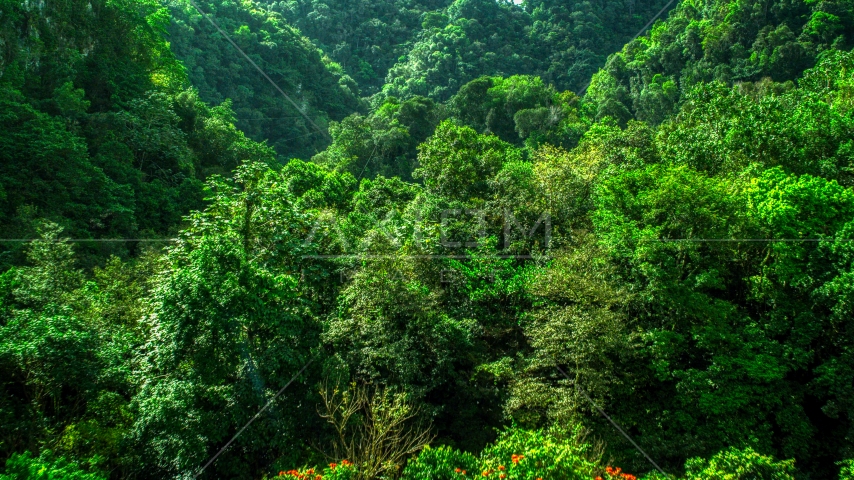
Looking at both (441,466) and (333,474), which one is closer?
(333,474)

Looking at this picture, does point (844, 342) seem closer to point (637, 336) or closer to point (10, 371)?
point (637, 336)

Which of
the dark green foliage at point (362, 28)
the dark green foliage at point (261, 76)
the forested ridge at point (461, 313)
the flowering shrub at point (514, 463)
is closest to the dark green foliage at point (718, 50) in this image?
the forested ridge at point (461, 313)

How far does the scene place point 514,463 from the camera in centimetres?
711

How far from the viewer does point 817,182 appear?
453 inches

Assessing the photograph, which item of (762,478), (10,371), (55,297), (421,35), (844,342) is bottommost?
(762,478)

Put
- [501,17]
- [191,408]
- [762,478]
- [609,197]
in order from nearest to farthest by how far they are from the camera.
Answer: [762,478], [191,408], [609,197], [501,17]

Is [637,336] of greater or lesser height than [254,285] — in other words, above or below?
below

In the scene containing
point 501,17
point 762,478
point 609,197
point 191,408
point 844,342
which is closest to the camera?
point 762,478

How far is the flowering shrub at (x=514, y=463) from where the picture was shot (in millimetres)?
6926

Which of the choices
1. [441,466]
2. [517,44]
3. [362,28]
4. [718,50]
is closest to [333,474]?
[441,466]

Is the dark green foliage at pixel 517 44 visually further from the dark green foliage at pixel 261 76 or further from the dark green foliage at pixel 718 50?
the dark green foliage at pixel 718 50

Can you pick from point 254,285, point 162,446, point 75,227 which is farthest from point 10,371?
point 75,227

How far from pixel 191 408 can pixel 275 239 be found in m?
3.69

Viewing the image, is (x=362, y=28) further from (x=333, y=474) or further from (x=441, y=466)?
(x=333, y=474)
